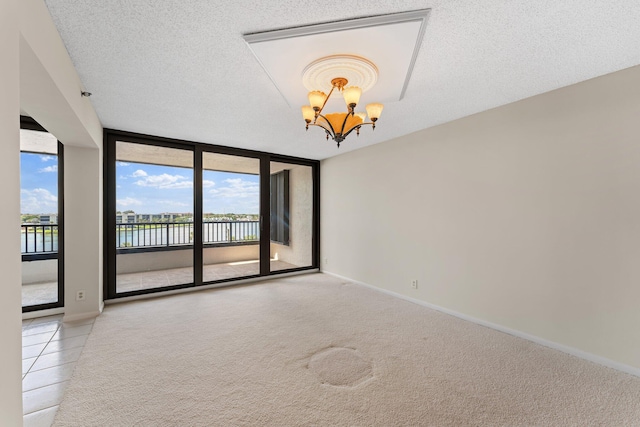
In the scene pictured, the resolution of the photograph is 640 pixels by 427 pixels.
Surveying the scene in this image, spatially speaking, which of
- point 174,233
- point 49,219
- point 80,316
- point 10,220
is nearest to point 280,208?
point 174,233

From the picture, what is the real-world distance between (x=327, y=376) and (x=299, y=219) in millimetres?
4390

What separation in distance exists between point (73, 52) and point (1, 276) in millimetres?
1799

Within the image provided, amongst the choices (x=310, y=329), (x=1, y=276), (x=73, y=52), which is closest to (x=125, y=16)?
(x=73, y=52)

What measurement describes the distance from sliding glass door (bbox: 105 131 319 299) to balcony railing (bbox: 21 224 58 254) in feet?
2.73

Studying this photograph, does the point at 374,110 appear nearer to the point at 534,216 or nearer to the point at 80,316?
the point at 534,216

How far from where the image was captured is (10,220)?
1065 millimetres

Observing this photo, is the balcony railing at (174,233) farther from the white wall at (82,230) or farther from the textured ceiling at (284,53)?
the textured ceiling at (284,53)

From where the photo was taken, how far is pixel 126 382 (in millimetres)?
2012

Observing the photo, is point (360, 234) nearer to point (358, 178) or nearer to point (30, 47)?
point (358, 178)

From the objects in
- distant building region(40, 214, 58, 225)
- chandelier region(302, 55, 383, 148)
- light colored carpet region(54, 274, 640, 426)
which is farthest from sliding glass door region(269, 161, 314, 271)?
chandelier region(302, 55, 383, 148)

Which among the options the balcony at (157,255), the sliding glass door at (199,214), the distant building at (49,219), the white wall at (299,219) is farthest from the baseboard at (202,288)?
the distant building at (49,219)

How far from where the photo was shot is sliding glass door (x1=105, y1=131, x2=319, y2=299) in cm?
433

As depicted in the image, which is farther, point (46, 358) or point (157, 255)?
point (157, 255)

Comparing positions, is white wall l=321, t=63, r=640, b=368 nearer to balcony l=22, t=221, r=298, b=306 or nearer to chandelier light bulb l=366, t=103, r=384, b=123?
chandelier light bulb l=366, t=103, r=384, b=123
